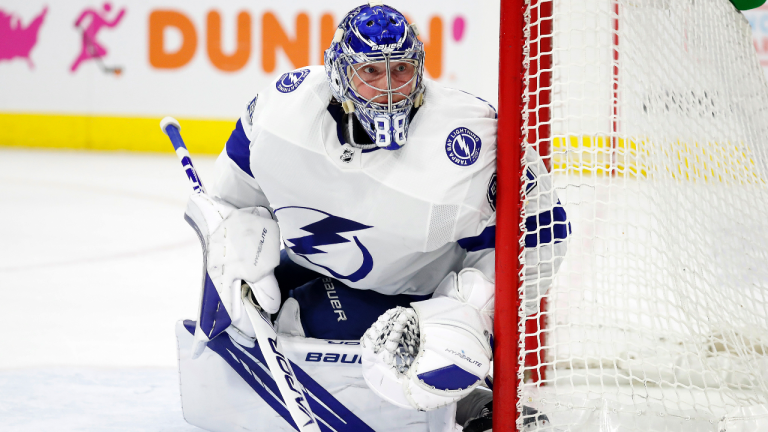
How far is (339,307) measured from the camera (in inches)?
70.6

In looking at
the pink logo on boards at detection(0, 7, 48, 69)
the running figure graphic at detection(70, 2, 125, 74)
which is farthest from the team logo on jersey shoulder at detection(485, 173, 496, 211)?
the pink logo on boards at detection(0, 7, 48, 69)

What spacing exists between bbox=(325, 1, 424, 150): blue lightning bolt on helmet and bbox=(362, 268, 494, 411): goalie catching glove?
298mm

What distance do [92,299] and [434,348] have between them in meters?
1.65

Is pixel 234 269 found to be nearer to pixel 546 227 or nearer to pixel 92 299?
pixel 546 227

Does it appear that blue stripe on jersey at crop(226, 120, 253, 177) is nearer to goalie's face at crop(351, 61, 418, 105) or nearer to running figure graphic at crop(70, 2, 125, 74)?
→ goalie's face at crop(351, 61, 418, 105)

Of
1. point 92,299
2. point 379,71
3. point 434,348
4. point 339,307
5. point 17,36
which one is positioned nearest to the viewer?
point 434,348

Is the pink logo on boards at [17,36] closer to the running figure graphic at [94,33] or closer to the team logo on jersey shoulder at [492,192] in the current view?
the running figure graphic at [94,33]

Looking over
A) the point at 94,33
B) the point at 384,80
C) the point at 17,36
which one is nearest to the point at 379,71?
the point at 384,80

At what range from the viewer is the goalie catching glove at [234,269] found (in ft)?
5.44

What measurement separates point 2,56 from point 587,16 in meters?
5.88

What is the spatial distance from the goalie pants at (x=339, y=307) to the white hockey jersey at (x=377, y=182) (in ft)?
0.35

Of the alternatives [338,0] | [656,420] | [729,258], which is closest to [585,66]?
[729,258]

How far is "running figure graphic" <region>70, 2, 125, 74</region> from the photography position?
623 centimetres

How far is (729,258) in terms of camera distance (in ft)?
5.42
